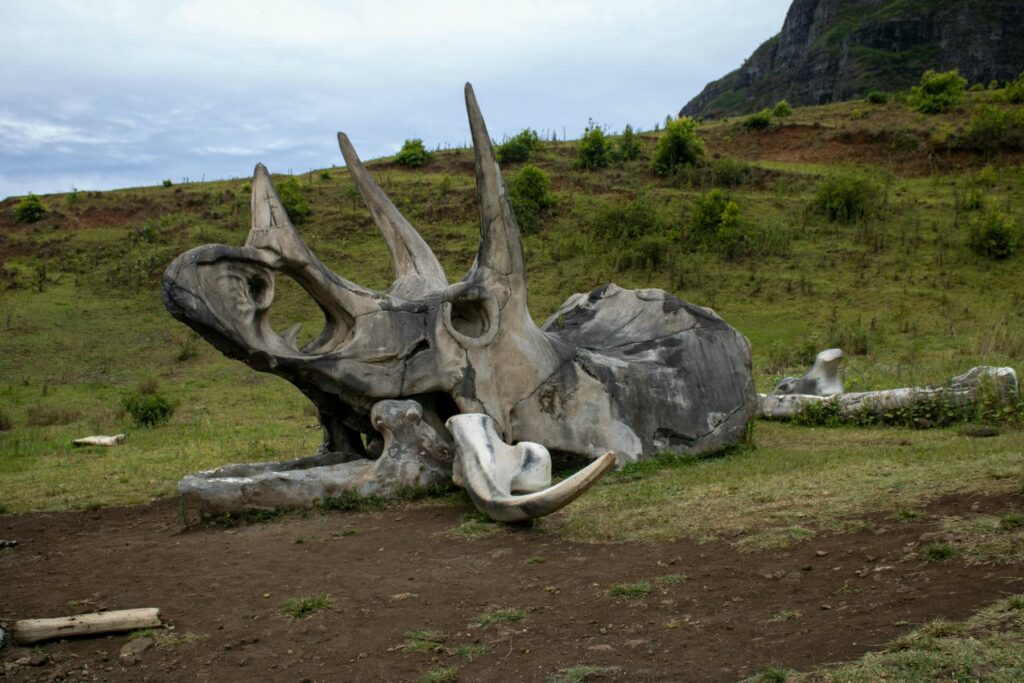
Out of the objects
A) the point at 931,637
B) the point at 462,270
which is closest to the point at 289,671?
the point at 931,637

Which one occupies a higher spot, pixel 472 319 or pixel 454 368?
pixel 472 319

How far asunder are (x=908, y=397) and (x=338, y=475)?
17.1 ft

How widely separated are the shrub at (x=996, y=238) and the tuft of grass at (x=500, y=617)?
66.1 feet

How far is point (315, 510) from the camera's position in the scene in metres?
6.57

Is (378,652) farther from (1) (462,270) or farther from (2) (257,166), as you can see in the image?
(1) (462,270)

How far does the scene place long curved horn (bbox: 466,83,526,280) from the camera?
24.9 feet

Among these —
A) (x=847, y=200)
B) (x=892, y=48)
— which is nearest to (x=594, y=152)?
(x=847, y=200)

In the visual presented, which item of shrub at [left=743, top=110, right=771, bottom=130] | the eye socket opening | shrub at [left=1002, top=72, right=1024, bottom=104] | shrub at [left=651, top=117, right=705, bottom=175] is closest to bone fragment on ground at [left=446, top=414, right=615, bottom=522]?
the eye socket opening

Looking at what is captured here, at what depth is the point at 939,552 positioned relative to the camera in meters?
4.15

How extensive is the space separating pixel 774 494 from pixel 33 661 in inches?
153

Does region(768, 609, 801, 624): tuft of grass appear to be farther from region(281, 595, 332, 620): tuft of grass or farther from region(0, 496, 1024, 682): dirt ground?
region(281, 595, 332, 620): tuft of grass

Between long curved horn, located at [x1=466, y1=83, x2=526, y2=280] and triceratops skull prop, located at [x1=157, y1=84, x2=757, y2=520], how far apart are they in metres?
0.01

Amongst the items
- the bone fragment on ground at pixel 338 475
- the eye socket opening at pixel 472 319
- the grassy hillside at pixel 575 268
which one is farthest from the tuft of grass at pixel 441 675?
the grassy hillside at pixel 575 268

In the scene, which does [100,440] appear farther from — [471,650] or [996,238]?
[996,238]
